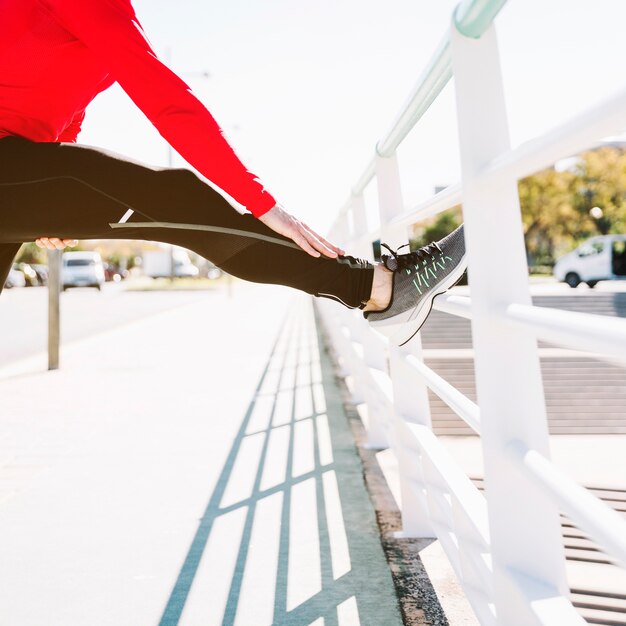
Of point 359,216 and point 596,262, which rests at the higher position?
point 596,262

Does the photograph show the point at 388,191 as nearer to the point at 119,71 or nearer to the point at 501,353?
the point at 119,71

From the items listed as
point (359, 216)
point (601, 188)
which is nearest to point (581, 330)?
point (359, 216)

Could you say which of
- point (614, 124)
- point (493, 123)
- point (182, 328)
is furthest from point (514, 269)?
point (182, 328)

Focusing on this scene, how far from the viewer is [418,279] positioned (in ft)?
6.42

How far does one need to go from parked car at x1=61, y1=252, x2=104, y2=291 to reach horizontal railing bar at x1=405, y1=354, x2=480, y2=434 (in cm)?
3205

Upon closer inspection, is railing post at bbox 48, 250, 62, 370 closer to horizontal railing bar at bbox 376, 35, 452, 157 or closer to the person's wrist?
horizontal railing bar at bbox 376, 35, 452, 157

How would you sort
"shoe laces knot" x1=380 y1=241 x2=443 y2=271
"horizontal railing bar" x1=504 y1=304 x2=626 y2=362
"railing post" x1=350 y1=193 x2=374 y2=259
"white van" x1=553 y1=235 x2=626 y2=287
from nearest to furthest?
1. "horizontal railing bar" x1=504 y1=304 x2=626 y2=362
2. "shoe laces knot" x1=380 y1=241 x2=443 y2=271
3. "railing post" x1=350 y1=193 x2=374 y2=259
4. "white van" x1=553 y1=235 x2=626 y2=287

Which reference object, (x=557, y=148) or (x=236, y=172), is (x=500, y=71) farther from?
(x=236, y=172)

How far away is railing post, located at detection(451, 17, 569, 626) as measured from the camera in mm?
1170

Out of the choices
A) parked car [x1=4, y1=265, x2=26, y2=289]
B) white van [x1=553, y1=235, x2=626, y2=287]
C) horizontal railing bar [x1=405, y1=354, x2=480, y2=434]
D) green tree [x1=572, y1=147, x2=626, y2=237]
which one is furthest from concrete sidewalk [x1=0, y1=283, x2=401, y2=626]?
green tree [x1=572, y1=147, x2=626, y2=237]

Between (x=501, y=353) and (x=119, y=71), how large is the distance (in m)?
1.16

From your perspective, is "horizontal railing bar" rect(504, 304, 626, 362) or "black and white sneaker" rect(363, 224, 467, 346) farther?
"black and white sneaker" rect(363, 224, 467, 346)

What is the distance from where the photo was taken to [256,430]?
12.9 ft

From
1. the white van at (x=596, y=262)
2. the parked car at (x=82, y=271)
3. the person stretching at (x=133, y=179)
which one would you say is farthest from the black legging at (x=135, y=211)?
the parked car at (x=82, y=271)
